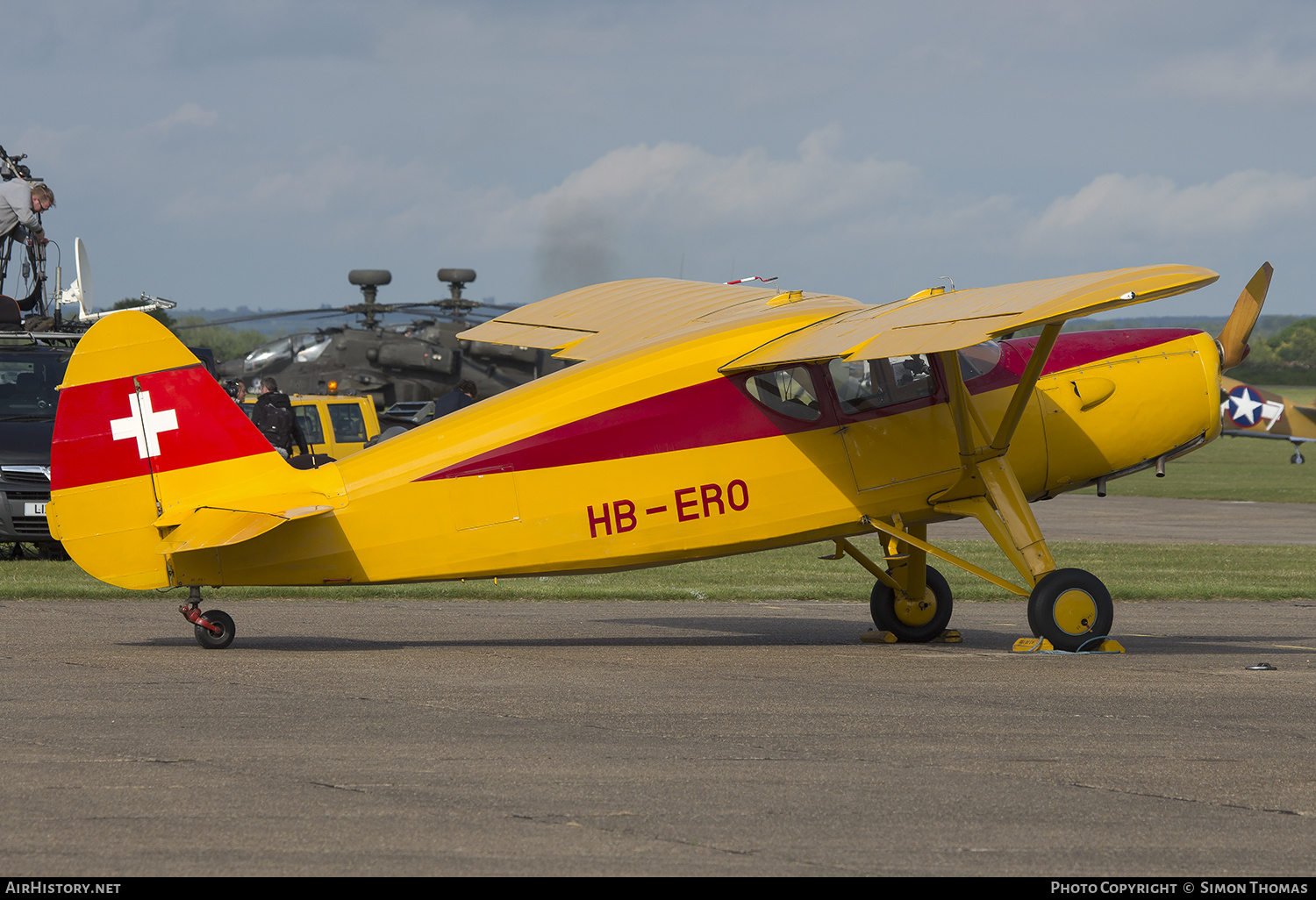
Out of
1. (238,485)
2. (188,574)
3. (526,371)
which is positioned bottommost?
(188,574)

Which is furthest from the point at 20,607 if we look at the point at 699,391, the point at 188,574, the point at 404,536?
the point at 699,391

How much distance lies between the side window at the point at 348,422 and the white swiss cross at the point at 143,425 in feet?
56.1

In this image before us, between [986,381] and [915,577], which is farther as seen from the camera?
[915,577]

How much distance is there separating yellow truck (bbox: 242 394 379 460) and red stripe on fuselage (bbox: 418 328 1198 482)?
1661 centimetres

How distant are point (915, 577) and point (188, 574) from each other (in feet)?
18.4

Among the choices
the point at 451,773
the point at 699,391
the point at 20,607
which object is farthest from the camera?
the point at 20,607

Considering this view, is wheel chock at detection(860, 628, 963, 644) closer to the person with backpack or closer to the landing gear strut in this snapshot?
the landing gear strut

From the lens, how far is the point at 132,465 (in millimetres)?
8984

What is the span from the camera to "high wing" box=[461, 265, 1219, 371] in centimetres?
802

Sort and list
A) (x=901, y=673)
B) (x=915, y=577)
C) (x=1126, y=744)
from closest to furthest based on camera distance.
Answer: (x=1126, y=744), (x=901, y=673), (x=915, y=577)

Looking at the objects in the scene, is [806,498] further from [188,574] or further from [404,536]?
[188,574]

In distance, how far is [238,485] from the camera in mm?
9141

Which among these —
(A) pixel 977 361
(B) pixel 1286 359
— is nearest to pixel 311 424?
(A) pixel 977 361

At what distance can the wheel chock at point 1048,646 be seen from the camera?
31.7ft
